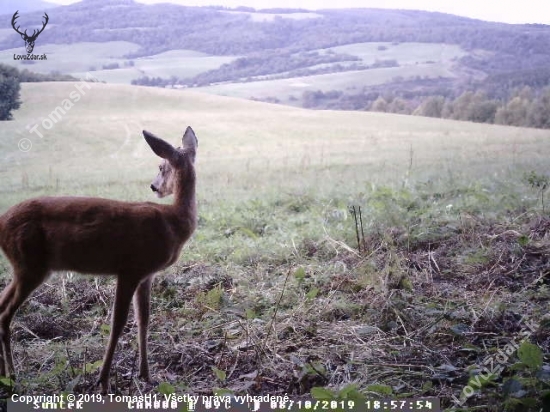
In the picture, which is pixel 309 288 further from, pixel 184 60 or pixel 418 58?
pixel 418 58

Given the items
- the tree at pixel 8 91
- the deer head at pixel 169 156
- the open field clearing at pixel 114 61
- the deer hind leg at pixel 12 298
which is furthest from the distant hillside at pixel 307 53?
the deer hind leg at pixel 12 298

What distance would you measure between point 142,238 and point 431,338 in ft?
5.28

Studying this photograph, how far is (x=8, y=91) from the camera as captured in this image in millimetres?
4059

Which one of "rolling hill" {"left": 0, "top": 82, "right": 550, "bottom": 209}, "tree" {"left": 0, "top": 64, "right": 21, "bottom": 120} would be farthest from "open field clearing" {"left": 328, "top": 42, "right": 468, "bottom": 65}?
"tree" {"left": 0, "top": 64, "right": 21, "bottom": 120}

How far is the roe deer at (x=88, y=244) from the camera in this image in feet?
7.77

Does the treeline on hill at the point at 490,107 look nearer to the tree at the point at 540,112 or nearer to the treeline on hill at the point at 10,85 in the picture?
the tree at the point at 540,112

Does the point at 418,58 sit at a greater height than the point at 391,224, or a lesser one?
greater

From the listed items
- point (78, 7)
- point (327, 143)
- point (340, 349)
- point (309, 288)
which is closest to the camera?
point (340, 349)

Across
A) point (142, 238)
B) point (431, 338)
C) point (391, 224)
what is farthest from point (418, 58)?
point (142, 238)

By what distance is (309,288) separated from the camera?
3912 mm

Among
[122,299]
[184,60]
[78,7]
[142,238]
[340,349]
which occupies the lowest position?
[340,349]

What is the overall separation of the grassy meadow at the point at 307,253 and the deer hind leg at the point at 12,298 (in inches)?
6.4

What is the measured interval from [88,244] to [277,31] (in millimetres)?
3749

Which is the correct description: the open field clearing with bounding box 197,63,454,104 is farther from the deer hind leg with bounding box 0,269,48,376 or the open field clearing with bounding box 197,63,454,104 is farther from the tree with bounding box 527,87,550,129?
the deer hind leg with bounding box 0,269,48,376
